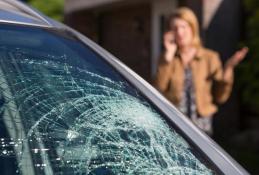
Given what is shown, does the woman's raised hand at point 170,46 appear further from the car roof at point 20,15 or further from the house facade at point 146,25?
the house facade at point 146,25

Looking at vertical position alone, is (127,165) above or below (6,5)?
below

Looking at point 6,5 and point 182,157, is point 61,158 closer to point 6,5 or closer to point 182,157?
point 182,157

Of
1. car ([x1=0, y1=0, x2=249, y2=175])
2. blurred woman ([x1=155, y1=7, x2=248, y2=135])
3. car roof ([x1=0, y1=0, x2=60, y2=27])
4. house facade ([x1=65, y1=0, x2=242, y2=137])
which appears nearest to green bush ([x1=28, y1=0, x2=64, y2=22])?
house facade ([x1=65, y1=0, x2=242, y2=137])

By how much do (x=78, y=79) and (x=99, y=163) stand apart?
1.08 feet

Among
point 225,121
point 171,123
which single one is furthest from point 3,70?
point 225,121

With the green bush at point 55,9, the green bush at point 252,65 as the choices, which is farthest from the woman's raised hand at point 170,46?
the green bush at point 55,9

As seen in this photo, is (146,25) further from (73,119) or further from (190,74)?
(73,119)

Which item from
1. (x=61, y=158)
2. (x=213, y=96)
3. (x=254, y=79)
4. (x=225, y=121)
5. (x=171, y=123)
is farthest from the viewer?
(x=225, y=121)

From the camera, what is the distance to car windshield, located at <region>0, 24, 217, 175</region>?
260 cm

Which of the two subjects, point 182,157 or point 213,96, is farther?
point 213,96

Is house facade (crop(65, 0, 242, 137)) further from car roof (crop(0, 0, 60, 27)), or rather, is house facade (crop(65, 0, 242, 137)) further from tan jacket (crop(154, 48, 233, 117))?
car roof (crop(0, 0, 60, 27))

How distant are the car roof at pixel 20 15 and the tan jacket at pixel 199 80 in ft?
10.4

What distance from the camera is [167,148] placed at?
8.84 ft

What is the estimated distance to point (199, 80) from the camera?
6203 mm
